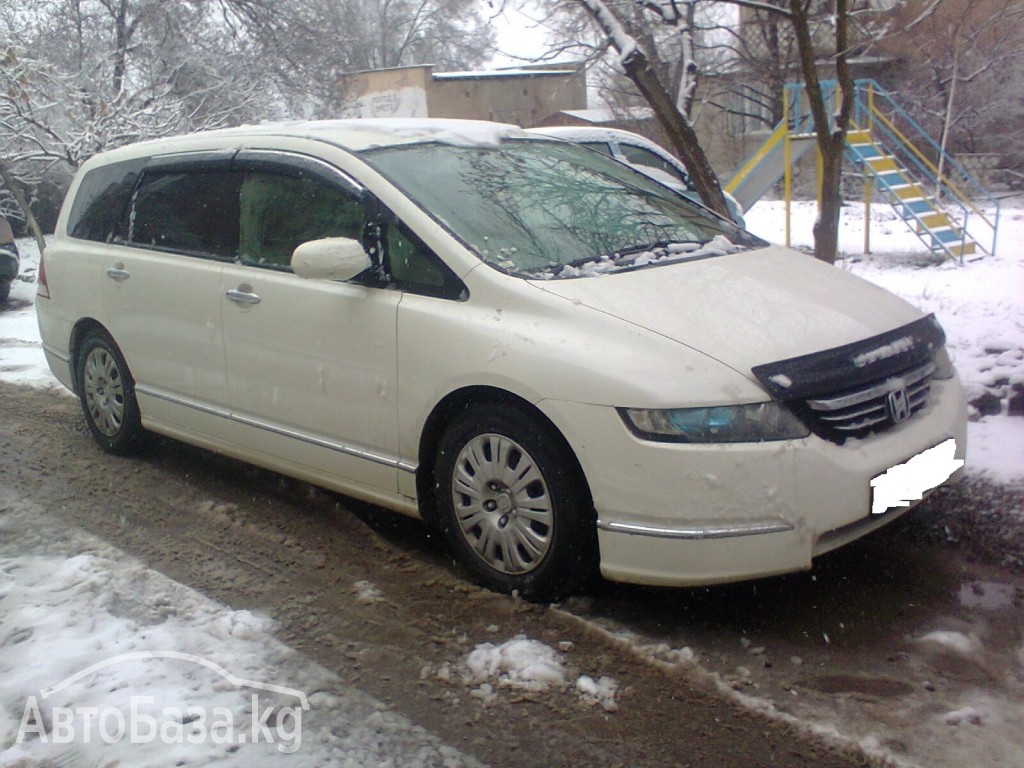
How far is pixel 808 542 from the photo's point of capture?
129 inches

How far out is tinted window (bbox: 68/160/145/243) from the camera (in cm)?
555

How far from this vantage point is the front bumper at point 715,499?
3.22 meters

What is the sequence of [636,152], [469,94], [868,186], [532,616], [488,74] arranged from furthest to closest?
[488,74] → [469,94] → [868,186] → [636,152] → [532,616]

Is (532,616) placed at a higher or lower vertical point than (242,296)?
lower

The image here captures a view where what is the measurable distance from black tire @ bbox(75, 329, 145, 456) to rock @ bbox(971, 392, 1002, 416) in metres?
4.29

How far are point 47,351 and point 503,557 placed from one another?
3.76 meters

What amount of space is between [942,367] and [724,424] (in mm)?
1249

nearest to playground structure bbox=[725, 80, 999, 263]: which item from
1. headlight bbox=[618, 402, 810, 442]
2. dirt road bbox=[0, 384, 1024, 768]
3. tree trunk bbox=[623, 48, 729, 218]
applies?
tree trunk bbox=[623, 48, 729, 218]

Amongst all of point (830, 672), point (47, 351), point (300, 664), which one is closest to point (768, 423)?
point (830, 672)

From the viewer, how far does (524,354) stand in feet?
11.6

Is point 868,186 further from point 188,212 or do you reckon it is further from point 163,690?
point 163,690

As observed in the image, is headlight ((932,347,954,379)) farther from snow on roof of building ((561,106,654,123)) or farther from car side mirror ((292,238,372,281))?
snow on roof of building ((561,106,654,123))

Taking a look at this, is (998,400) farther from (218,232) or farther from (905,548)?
(218,232)

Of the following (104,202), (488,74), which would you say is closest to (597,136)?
(104,202)
